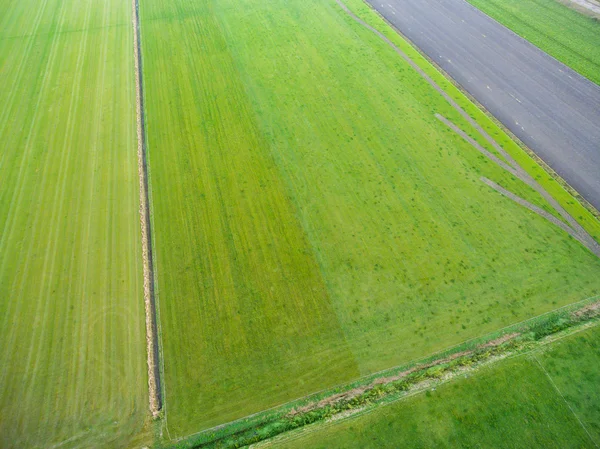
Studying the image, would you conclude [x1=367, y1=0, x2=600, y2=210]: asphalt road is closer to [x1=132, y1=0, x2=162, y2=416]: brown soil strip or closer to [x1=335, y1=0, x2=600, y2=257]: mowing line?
[x1=335, y1=0, x2=600, y2=257]: mowing line

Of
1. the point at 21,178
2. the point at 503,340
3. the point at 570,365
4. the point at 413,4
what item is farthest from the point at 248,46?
the point at 570,365

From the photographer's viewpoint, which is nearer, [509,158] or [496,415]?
[496,415]

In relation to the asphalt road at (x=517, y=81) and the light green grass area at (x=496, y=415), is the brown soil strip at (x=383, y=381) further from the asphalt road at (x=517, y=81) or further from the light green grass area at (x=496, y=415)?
the asphalt road at (x=517, y=81)

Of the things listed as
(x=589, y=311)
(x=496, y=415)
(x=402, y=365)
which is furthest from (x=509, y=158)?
(x=496, y=415)

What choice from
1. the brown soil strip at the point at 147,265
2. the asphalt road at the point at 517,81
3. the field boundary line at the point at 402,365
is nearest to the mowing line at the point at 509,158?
the asphalt road at the point at 517,81

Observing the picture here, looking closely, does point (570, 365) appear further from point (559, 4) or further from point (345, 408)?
point (559, 4)

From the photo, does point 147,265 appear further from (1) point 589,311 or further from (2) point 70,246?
(1) point 589,311
